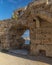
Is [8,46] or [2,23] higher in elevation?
[2,23]

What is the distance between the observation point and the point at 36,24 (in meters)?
11.8

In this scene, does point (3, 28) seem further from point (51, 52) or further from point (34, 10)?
point (51, 52)

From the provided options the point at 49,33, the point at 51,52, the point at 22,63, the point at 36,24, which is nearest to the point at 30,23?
the point at 36,24

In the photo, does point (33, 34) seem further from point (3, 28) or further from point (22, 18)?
point (3, 28)

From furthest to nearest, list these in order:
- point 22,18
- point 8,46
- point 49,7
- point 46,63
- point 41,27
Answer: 1. point 8,46
2. point 22,18
3. point 41,27
4. point 49,7
5. point 46,63

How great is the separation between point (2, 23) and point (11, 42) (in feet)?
7.87

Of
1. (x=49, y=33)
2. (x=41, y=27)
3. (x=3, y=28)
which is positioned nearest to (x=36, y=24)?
(x=41, y=27)

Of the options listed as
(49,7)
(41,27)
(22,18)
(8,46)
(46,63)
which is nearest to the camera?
(46,63)

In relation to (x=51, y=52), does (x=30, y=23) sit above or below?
above

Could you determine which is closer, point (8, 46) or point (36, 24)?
point (36, 24)

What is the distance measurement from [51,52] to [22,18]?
4.52 metres

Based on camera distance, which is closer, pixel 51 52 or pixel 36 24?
pixel 51 52

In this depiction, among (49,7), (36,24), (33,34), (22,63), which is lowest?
(22,63)

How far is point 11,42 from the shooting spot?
1506 cm
